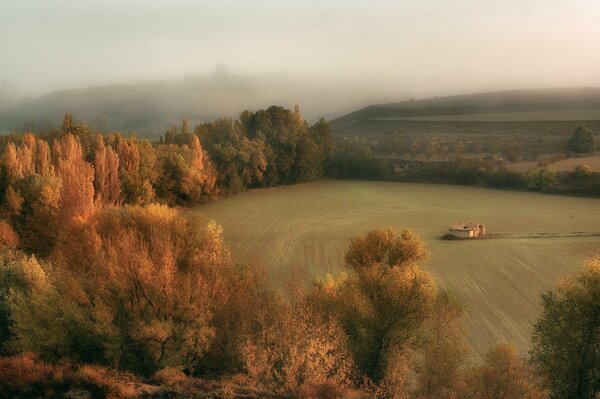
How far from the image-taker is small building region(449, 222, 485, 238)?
49.2m

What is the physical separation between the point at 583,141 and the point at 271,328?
85815mm

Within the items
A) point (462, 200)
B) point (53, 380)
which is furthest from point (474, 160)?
point (53, 380)

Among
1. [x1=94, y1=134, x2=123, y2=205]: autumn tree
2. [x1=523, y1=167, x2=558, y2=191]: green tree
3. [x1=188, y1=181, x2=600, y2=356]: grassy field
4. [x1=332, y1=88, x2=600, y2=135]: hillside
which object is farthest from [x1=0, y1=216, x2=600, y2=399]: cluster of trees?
[x1=332, y1=88, x2=600, y2=135]: hillside

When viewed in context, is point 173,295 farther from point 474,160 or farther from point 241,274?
point 474,160

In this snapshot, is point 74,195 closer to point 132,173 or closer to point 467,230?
point 132,173

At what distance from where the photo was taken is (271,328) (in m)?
20.6

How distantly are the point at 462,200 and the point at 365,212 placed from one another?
1616 cm

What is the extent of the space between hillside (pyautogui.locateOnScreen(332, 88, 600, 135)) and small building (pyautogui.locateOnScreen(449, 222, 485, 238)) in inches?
2700

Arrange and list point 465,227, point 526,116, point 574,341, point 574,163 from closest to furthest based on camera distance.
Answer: point 574,341, point 465,227, point 574,163, point 526,116

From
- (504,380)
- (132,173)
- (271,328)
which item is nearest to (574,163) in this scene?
(132,173)

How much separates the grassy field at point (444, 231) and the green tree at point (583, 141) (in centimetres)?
2269

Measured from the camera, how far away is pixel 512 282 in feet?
120

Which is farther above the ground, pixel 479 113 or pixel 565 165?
pixel 479 113

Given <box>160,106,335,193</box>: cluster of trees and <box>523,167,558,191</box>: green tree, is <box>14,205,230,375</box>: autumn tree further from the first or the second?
<box>523,167,558,191</box>: green tree
